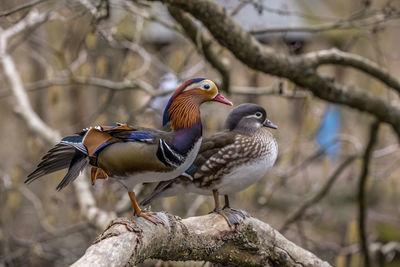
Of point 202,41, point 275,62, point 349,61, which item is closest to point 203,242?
point 275,62

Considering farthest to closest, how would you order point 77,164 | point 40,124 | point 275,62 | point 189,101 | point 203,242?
1. point 40,124
2. point 275,62
3. point 203,242
4. point 189,101
5. point 77,164

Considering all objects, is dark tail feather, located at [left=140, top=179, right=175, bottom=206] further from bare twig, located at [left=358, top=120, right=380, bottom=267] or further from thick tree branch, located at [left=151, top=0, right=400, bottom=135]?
bare twig, located at [left=358, top=120, right=380, bottom=267]

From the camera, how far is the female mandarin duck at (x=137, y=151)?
2.06 meters

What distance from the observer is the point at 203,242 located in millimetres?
2617

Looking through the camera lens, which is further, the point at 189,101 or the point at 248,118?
the point at 248,118

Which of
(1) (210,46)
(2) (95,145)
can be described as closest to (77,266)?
(2) (95,145)

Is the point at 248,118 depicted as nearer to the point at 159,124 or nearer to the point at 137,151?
the point at 137,151

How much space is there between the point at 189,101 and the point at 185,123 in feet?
0.28

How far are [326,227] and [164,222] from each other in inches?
294

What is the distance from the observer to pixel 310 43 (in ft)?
35.0

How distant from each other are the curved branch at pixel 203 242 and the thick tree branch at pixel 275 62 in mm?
1118

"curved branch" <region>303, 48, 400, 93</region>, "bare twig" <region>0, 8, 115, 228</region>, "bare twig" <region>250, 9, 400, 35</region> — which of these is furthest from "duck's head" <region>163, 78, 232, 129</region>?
"bare twig" <region>0, 8, 115, 228</region>

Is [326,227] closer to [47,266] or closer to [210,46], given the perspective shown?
[47,266]

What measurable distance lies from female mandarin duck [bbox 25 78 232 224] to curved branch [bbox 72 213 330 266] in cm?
21
